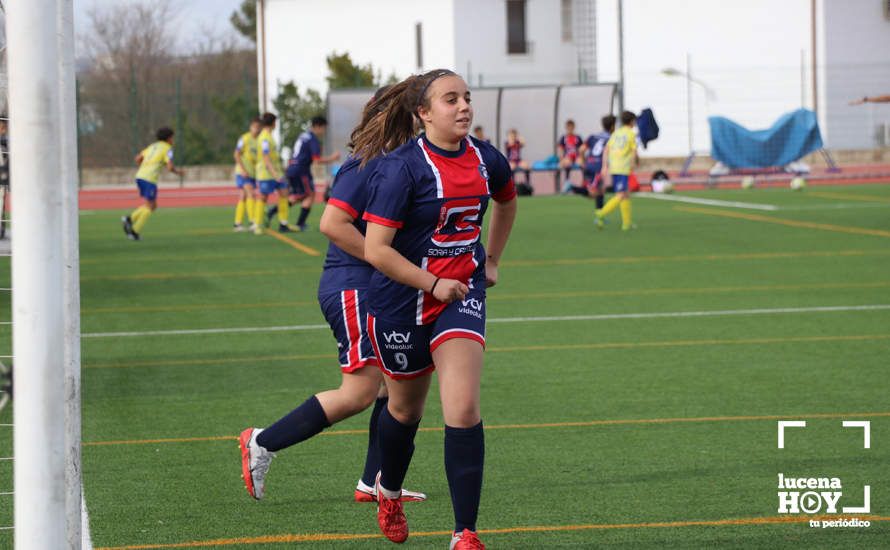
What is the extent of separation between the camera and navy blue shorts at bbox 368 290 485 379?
5285 mm

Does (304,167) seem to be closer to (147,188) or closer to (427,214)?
(147,188)

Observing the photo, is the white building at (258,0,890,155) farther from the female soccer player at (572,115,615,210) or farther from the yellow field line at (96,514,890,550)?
the yellow field line at (96,514,890,550)

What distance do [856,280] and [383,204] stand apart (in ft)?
35.5

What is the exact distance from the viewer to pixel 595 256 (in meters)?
18.8

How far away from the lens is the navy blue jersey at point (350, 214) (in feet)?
18.4

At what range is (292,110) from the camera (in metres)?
49.6

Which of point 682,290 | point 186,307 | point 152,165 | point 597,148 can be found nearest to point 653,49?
point 597,148

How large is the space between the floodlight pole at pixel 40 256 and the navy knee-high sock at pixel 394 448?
212 centimetres

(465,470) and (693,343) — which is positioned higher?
(465,470)

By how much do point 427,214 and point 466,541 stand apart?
114 centimetres

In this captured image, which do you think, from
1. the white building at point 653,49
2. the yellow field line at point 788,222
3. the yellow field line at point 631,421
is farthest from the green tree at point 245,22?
the yellow field line at point 631,421

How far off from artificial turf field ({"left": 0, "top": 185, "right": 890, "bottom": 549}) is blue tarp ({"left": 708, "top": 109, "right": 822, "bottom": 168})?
69.3ft

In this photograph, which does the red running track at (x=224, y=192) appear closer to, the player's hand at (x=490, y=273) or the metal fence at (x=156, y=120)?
the metal fence at (x=156, y=120)

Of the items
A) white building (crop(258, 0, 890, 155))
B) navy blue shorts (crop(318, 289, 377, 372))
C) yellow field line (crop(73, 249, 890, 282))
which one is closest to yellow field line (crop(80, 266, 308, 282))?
yellow field line (crop(73, 249, 890, 282))
